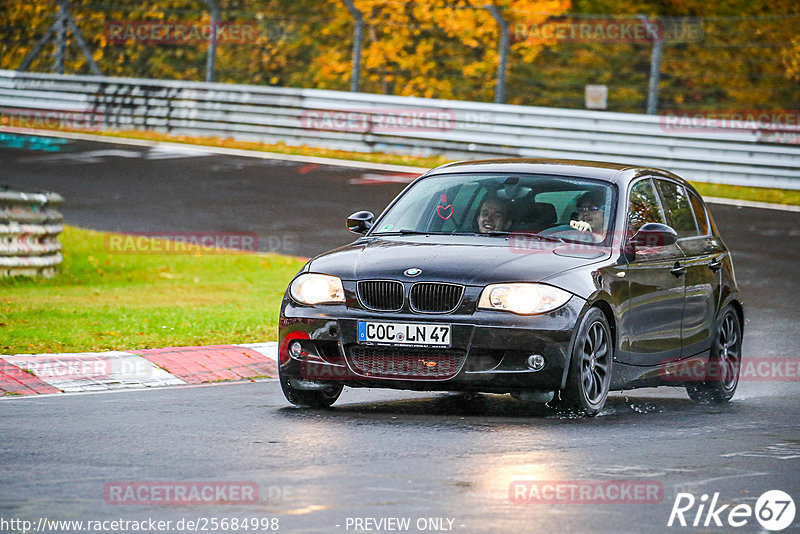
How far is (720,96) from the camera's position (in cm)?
3397

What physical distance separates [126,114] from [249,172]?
6.11m

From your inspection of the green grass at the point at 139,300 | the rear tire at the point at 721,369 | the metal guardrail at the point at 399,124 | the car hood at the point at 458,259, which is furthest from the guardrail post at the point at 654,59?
the car hood at the point at 458,259

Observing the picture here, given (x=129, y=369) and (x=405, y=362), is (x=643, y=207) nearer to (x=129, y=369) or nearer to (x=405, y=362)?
(x=405, y=362)

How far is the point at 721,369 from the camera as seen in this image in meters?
10.7

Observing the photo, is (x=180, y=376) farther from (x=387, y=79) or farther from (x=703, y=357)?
(x=387, y=79)

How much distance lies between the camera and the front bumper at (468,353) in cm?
858

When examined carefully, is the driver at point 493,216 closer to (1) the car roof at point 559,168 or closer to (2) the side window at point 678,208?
(1) the car roof at point 559,168

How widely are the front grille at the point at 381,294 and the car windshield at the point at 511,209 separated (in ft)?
3.49

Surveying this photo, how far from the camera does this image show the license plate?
859 centimetres

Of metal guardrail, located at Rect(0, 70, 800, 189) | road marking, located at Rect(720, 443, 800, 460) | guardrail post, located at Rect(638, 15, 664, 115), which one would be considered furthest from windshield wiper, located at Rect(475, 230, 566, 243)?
guardrail post, located at Rect(638, 15, 664, 115)

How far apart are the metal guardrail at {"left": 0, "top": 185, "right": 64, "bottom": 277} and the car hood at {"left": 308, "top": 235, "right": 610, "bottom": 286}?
7407 millimetres

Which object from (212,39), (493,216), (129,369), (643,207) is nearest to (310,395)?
(493,216)

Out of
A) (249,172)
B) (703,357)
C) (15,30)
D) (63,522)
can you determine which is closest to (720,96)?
(249,172)

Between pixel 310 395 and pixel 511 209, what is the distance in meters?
1.74
